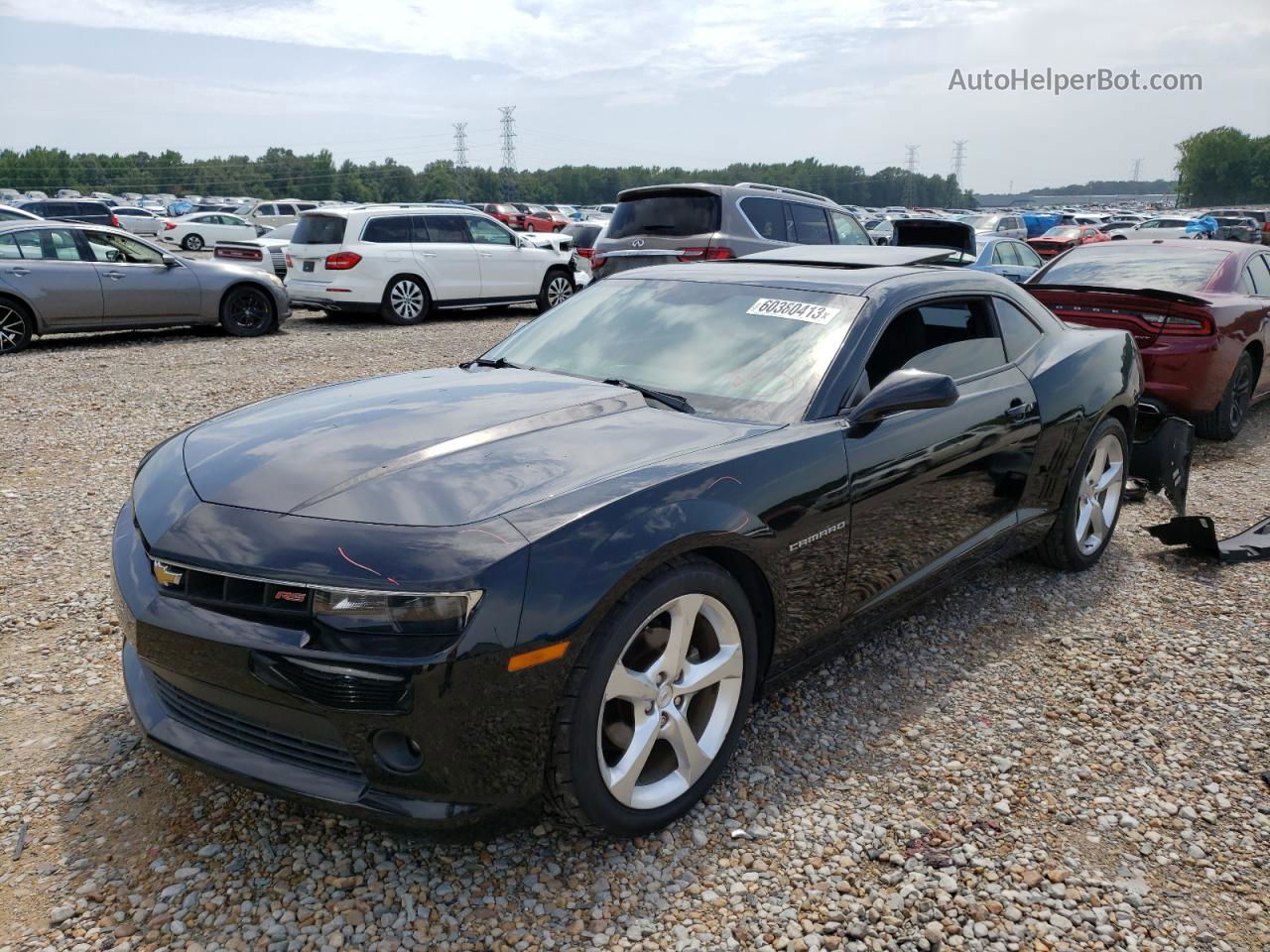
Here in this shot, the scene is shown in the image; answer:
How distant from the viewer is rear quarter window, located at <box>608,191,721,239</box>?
32.1 ft

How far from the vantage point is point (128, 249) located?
10.6m

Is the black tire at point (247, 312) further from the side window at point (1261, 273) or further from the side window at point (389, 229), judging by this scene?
the side window at point (1261, 273)

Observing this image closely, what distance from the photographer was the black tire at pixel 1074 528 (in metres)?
4.33

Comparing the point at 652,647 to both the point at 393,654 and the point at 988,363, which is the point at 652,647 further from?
the point at 988,363

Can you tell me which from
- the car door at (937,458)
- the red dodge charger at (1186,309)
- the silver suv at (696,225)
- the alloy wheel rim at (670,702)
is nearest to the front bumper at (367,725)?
the alloy wheel rim at (670,702)

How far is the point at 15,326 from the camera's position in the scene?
992 cm

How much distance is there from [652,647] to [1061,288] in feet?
18.6

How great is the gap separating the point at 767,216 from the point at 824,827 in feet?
27.6

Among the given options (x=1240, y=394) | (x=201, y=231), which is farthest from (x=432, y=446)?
(x=201, y=231)

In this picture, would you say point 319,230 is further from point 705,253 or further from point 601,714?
point 601,714

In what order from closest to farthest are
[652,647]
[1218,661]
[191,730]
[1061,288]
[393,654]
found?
[393,654] < [191,730] < [652,647] < [1218,661] < [1061,288]

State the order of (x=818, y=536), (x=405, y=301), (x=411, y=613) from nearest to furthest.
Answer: (x=411, y=613) < (x=818, y=536) < (x=405, y=301)

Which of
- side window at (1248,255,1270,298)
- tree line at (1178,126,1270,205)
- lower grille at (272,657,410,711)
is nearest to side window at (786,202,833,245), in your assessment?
side window at (1248,255,1270,298)

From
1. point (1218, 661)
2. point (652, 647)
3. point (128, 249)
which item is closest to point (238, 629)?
point (652, 647)
